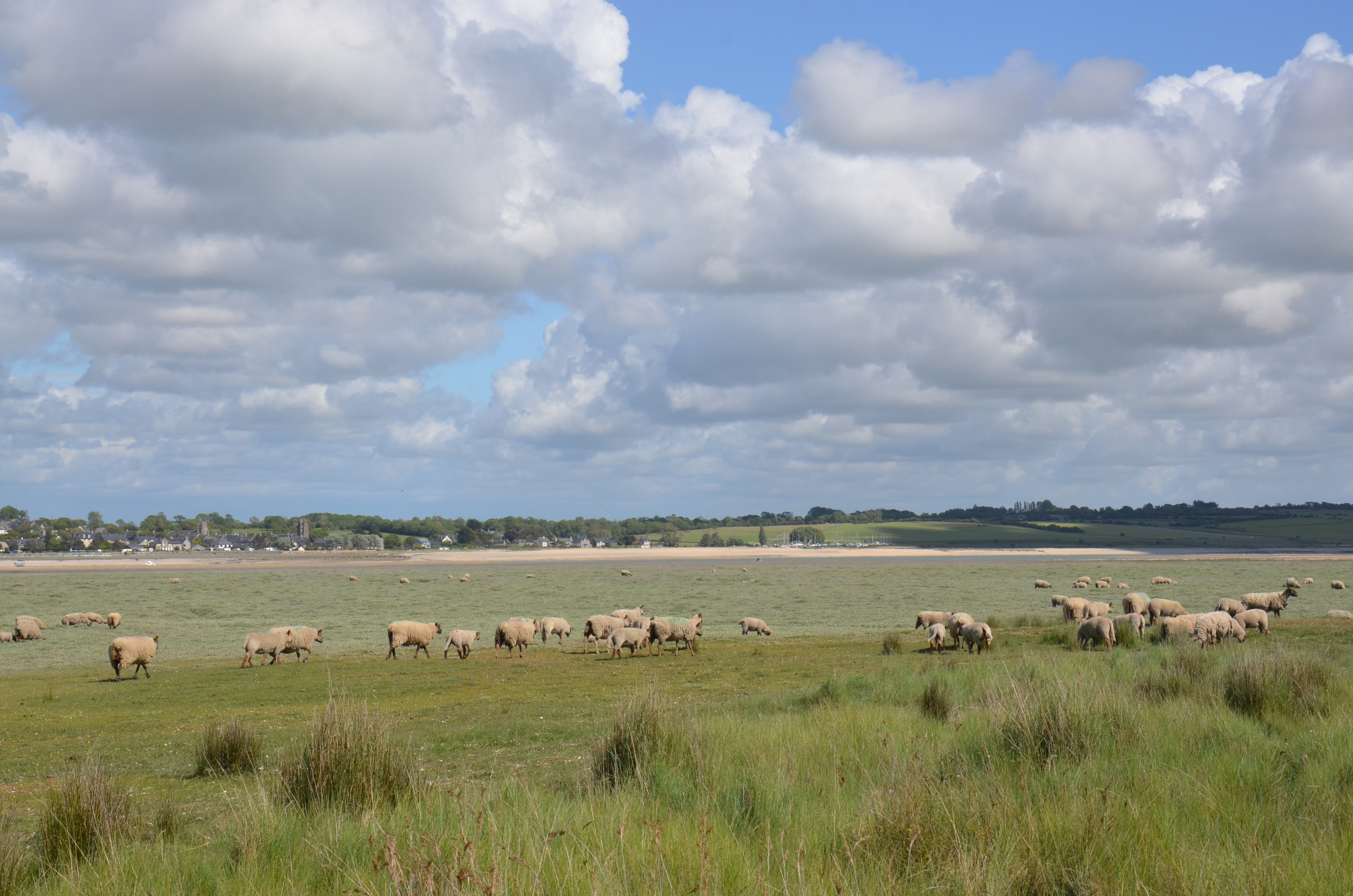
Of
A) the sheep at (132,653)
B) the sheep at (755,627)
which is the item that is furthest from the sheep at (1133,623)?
the sheep at (132,653)

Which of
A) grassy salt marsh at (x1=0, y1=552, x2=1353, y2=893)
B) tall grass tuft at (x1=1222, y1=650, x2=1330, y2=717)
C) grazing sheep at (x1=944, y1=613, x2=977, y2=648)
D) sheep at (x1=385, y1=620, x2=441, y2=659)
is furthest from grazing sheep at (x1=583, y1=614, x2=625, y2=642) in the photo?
tall grass tuft at (x1=1222, y1=650, x2=1330, y2=717)

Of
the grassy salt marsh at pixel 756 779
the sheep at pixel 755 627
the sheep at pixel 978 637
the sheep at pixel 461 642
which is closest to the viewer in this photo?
the grassy salt marsh at pixel 756 779

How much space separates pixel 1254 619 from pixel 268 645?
95.9ft

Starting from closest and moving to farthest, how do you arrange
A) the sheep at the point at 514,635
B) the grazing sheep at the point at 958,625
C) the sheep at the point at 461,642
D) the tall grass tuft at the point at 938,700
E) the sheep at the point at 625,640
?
the tall grass tuft at the point at 938,700, the grazing sheep at the point at 958,625, the sheep at the point at 625,640, the sheep at the point at 461,642, the sheep at the point at 514,635

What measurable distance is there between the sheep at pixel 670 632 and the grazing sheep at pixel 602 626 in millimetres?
1727

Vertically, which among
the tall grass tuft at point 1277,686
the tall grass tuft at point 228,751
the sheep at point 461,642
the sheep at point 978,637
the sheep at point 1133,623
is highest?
the tall grass tuft at point 1277,686

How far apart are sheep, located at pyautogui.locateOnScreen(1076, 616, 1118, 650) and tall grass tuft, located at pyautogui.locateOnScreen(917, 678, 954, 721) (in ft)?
36.2

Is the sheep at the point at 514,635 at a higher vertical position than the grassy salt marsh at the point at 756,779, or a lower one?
lower

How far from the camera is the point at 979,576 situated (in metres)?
70.7

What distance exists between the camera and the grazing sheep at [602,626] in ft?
102

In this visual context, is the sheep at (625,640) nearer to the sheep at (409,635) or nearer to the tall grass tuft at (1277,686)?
the sheep at (409,635)

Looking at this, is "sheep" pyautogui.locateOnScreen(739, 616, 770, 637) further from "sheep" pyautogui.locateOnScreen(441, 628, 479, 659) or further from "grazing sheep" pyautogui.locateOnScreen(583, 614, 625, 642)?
"sheep" pyautogui.locateOnScreen(441, 628, 479, 659)

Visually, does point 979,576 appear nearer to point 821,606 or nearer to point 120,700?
point 821,606

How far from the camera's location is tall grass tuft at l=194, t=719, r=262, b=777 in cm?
1177
